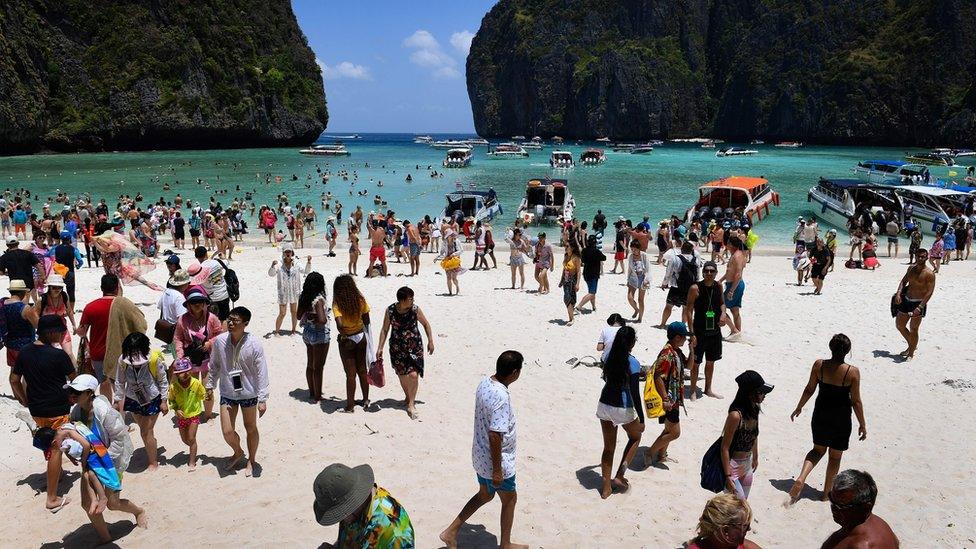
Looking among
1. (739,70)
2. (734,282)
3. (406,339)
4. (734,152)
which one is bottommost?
(734,152)

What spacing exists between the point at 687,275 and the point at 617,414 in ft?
17.3

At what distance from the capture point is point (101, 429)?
4.88 m

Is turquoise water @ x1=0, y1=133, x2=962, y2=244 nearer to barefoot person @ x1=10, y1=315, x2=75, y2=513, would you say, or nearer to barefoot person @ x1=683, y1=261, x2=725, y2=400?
barefoot person @ x1=683, y1=261, x2=725, y2=400

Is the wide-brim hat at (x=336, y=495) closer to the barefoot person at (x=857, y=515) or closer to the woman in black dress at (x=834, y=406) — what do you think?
the barefoot person at (x=857, y=515)

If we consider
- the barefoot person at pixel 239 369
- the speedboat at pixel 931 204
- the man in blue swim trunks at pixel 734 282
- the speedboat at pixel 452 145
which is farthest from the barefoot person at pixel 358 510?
the speedboat at pixel 452 145

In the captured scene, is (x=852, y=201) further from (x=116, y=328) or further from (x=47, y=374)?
(x=47, y=374)

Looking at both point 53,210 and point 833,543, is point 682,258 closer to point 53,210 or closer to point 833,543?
point 833,543

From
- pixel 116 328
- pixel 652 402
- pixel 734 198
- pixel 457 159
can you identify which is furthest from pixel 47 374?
pixel 457 159

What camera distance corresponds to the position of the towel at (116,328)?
645cm

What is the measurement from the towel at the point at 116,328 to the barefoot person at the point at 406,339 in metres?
2.36

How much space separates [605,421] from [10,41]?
9250 cm

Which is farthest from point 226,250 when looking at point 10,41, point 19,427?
point 10,41

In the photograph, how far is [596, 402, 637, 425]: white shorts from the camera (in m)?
5.62

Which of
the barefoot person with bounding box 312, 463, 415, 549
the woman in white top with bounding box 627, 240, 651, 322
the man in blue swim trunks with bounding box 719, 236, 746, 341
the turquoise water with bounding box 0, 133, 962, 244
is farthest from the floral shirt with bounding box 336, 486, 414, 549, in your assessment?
the turquoise water with bounding box 0, 133, 962, 244
